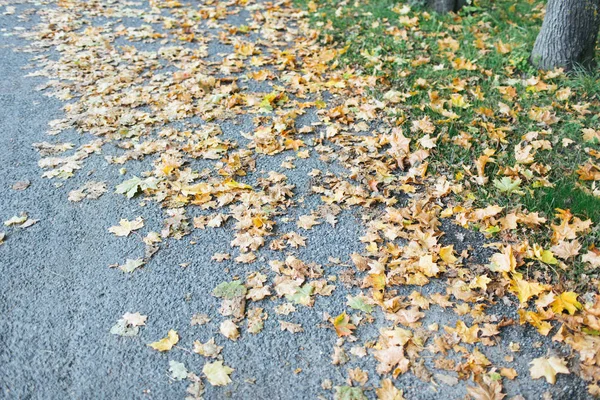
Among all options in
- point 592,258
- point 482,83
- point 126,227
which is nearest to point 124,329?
point 126,227

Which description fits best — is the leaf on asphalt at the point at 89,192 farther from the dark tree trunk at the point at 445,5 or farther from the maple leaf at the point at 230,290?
the dark tree trunk at the point at 445,5

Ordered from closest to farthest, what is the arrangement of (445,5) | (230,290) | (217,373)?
(217,373) < (230,290) < (445,5)

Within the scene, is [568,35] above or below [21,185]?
above

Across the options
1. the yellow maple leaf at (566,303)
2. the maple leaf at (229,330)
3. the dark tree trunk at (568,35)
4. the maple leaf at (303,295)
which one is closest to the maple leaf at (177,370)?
the maple leaf at (229,330)

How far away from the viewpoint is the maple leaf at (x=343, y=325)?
2.80 meters

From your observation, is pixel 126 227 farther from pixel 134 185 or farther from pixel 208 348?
pixel 208 348

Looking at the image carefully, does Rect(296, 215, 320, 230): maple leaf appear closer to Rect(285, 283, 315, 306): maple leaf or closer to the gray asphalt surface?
the gray asphalt surface

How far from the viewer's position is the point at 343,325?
284 cm

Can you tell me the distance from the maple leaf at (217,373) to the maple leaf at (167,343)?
24 cm

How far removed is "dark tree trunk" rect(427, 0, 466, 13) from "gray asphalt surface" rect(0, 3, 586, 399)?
164 inches

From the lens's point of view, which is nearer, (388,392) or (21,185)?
(388,392)

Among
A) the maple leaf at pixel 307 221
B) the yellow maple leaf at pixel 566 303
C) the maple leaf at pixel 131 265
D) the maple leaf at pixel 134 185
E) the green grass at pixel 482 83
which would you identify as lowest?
the maple leaf at pixel 131 265

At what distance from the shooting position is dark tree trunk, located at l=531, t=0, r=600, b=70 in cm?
505

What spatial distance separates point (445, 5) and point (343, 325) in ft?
17.8
